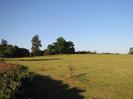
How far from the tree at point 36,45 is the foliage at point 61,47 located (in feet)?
27.9

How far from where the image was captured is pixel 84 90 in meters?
21.6

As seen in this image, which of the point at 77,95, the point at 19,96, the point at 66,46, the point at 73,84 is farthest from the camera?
the point at 66,46

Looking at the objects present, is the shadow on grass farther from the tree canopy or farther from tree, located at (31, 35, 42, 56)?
tree, located at (31, 35, 42, 56)

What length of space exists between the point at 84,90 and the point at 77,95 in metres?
1.92

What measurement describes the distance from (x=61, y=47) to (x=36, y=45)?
19.1m

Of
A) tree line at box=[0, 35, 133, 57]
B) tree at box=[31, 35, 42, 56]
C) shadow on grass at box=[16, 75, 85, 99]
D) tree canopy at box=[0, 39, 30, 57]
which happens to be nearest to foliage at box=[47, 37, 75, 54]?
tree line at box=[0, 35, 133, 57]

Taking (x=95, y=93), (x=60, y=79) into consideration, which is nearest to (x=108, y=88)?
(x=95, y=93)

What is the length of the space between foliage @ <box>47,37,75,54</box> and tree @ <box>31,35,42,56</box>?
850 cm

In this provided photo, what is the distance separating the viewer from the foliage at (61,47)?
119812 mm

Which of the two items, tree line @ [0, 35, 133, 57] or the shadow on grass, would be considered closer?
the shadow on grass

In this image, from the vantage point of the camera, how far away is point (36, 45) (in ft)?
431

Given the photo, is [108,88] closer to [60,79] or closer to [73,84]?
[73,84]

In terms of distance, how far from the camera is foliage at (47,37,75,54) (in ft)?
393

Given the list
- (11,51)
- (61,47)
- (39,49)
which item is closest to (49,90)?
(11,51)
